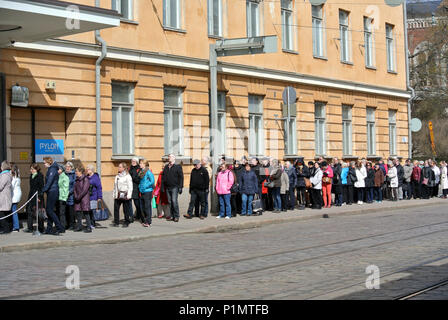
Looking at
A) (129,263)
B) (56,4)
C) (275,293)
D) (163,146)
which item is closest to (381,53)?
(163,146)

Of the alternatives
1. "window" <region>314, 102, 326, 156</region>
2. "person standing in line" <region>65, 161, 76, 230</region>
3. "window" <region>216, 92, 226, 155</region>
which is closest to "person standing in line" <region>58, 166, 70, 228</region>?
"person standing in line" <region>65, 161, 76, 230</region>

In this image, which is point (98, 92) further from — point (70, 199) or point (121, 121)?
point (70, 199)

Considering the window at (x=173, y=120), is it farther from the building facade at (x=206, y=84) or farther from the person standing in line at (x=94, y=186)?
the person standing in line at (x=94, y=186)

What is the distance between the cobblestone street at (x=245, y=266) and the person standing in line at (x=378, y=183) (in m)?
12.6

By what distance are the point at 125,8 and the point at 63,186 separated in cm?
751

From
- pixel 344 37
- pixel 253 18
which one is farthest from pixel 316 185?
pixel 344 37

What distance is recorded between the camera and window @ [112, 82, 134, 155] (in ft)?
77.9

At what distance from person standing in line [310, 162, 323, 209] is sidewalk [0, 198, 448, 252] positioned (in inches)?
19.6

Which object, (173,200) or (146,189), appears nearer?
(146,189)

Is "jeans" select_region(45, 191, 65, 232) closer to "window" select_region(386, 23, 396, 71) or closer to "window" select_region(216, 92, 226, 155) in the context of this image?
"window" select_region(216, 92, 226, 155)

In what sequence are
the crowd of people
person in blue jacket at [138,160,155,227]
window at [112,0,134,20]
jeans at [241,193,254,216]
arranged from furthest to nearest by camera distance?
jeans at [241,193,254,216] < window at [112,0,134,20] < person in blue jacket at [138,160,155,227] < the crowd of people

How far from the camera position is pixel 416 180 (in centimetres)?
3497

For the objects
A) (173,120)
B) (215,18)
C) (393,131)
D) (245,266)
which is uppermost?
(215,18)

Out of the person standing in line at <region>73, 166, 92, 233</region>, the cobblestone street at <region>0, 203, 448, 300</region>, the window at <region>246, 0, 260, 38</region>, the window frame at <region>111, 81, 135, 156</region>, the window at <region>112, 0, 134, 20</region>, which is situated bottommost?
the cobblestone street at <region>0, 203, 448, 300</region>
